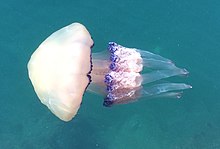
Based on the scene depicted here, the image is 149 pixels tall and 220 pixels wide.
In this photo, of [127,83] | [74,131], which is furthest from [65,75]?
[74,131]

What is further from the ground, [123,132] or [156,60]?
[156,60]

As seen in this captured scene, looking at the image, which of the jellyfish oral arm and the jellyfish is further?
the jellyfish oral arm

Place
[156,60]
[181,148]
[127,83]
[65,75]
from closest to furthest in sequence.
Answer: [65,75], [127,83], [156,60], [181,148]

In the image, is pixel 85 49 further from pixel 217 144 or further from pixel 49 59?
pixel 217 144

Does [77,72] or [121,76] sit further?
[121,76]

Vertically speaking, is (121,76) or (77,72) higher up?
(77,72)

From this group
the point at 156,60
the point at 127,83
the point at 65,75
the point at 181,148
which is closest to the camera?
the point at 65,75

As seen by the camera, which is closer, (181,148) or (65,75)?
(65,75)

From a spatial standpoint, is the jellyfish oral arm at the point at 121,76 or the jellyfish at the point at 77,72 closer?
the jellyfish at the point at 77,72
